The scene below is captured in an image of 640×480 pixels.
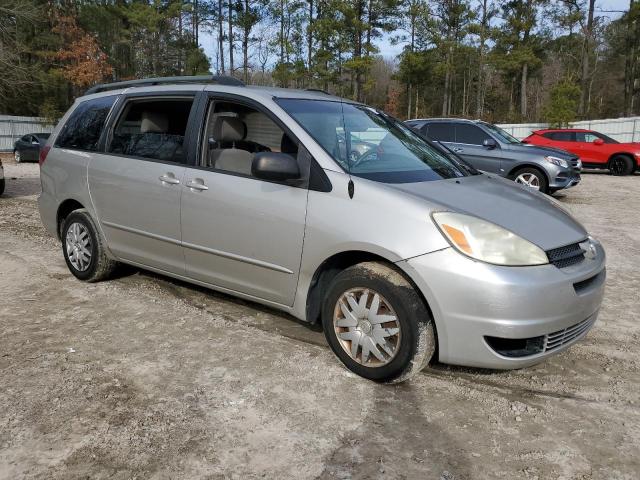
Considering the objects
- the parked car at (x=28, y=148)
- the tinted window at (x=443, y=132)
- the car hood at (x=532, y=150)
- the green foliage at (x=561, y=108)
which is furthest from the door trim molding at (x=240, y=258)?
the green foliage at (x=561, y=108)

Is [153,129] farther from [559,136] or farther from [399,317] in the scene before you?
[559,136]

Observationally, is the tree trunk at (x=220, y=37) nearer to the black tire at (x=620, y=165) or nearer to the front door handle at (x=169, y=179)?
the black tire at (x=620, y=165)

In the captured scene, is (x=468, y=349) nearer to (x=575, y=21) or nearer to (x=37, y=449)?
(x=37, y=449)

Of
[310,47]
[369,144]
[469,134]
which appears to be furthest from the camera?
[310,47]

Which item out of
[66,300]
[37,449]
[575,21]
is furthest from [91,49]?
[37,449]

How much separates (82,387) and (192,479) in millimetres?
1129

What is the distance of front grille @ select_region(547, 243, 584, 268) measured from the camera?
2.92 metres

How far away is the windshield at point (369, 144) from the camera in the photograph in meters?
3.43

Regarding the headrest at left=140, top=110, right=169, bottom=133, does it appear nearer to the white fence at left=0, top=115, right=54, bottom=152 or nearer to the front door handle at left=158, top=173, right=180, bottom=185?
the front door handle at left=158, top=173, right=180, bottom=185

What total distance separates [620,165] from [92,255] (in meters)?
18.0

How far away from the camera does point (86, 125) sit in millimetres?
4918

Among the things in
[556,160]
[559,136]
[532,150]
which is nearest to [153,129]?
[532,150]

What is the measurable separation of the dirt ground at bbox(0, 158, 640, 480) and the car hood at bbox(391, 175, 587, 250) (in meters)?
0.91

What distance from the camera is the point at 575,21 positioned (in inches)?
1422
